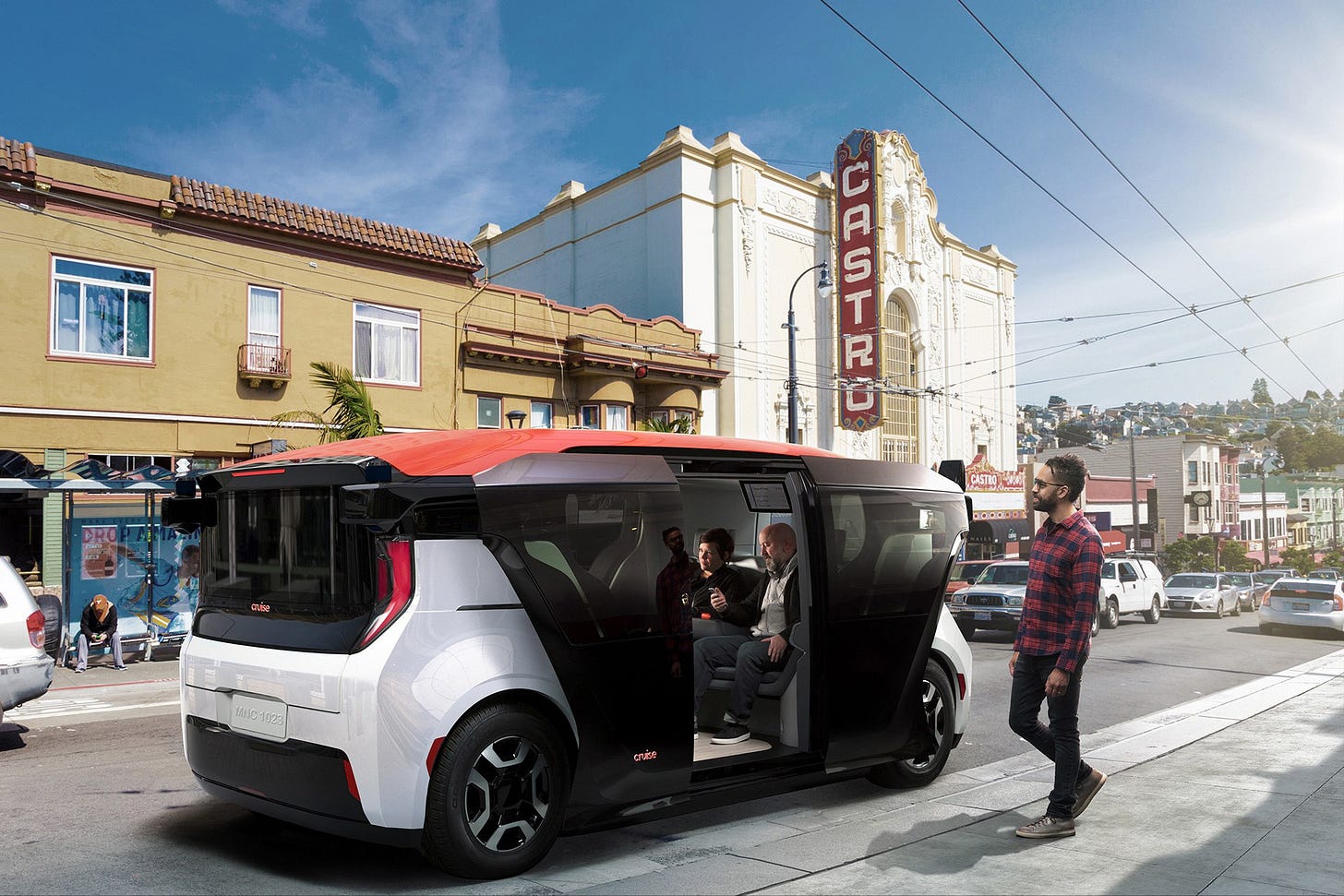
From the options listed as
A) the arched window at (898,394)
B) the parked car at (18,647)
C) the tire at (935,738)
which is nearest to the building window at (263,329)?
the parked car at (18,647)

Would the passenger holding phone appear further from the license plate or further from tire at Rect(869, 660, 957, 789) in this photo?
the license plate

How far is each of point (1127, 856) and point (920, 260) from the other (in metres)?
37.2

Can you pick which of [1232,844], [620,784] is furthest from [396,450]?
[1232,844]

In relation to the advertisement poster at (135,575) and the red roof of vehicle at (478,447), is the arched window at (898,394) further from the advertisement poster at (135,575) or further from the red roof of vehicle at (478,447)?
the red roof of vehicle at (478,447)

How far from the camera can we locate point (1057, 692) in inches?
205

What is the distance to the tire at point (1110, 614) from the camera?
22.1m

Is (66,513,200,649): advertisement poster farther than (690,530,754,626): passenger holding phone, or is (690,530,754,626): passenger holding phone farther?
(66,513,200,649): advertisement poster

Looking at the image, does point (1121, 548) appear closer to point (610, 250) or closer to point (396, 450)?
point (610, 250)

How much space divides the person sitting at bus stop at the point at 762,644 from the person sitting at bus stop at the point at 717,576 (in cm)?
41

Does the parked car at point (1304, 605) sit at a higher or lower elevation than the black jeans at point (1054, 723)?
lower

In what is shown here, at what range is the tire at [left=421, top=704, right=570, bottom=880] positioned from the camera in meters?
4.33

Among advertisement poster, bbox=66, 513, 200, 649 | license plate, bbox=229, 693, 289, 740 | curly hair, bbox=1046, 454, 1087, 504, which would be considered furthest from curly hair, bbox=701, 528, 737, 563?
advertisement poster, bbox=66, 513, 200, 649

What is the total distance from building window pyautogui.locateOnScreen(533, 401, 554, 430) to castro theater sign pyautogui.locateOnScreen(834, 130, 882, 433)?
42.6 ft

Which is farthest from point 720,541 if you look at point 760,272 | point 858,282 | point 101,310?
point 858,282
